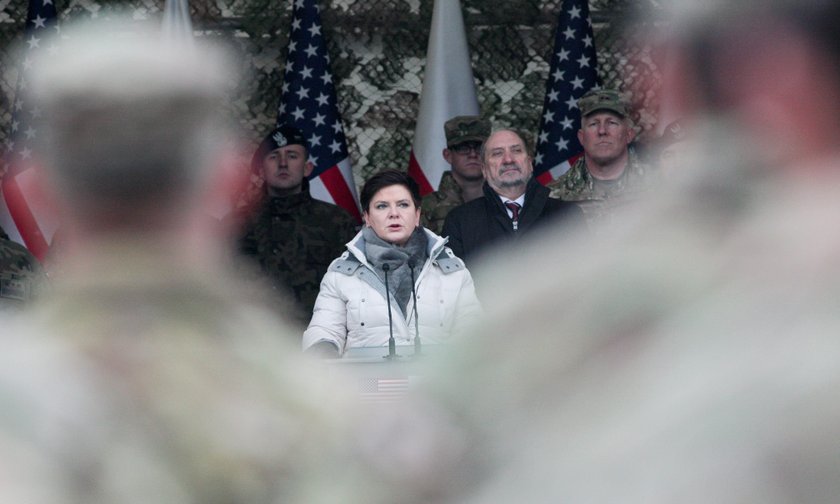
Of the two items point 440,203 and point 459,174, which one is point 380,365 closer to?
point 440,203

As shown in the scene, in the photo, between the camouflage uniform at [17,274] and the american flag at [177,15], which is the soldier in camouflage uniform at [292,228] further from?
the camouflage uniform at [17,274]

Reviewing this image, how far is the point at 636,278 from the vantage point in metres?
1.02

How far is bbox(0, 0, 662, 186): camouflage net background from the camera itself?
8.38 m

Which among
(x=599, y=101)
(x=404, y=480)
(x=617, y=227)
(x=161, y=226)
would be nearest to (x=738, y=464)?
(x=617, y=227)

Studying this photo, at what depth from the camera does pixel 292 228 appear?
6.48 meters

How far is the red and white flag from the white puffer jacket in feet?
9.00

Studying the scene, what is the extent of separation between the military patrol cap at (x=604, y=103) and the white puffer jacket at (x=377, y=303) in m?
1.56

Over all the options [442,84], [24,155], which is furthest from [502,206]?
A: [24,155]

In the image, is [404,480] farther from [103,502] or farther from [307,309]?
[307,309]

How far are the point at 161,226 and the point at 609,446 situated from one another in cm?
65

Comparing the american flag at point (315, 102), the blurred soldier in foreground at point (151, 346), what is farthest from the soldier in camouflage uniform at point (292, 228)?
the blurred soldier in foreground at point (151, 346)

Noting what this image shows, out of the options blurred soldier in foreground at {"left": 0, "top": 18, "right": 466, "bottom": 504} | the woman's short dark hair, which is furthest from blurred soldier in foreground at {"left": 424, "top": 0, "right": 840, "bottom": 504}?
the woman's short dark hair

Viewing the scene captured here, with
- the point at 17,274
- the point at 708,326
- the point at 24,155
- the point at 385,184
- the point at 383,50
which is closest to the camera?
the point at 708,326

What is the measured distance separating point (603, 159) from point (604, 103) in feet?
1.10
